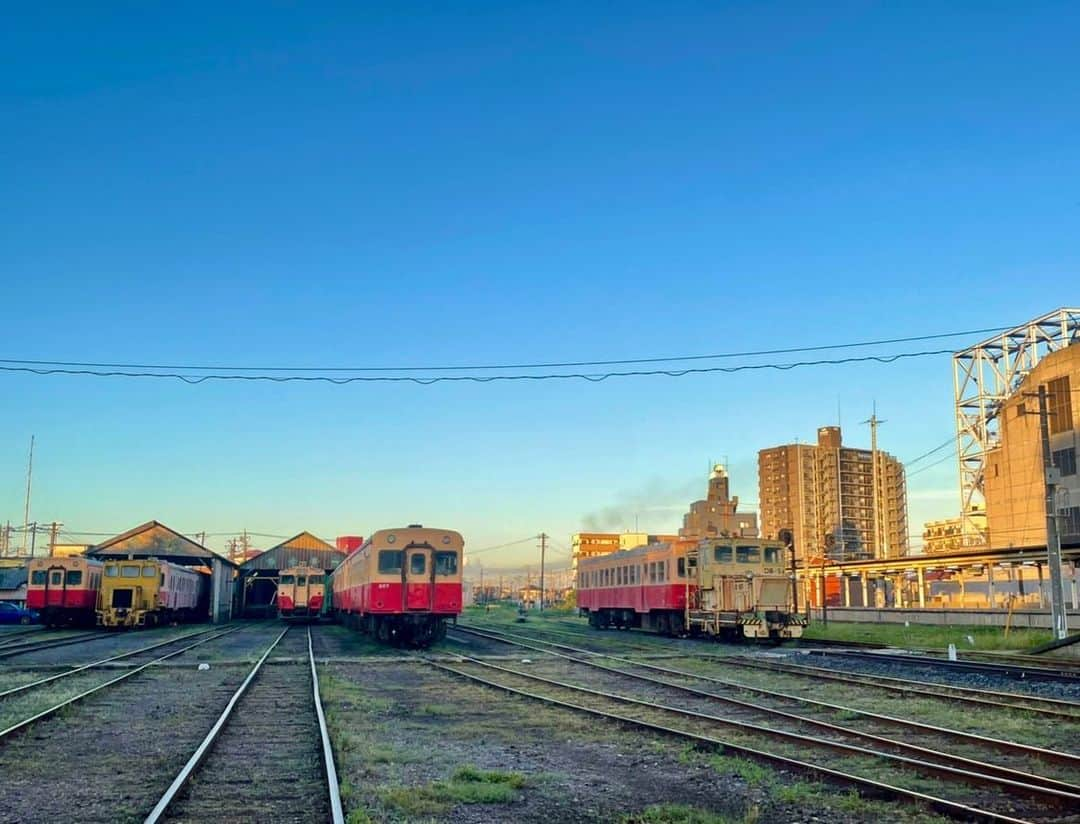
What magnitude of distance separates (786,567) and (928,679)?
1314 centimetres

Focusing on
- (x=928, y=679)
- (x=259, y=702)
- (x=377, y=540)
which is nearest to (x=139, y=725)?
(x=259, y=702)

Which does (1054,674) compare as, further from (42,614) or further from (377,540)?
(42,614)

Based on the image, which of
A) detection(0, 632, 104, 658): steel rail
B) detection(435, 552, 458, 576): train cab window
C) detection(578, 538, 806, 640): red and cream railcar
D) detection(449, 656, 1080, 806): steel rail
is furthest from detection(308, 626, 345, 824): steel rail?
detection(578, 538, 806, 640): red and cream railcar

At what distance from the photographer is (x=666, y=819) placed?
7.46 metres

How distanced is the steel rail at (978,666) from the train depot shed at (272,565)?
47.7m

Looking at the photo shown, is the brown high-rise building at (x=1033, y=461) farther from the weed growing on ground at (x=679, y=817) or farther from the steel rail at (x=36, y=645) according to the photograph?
the weed growing on ground at (x=679, y=817)

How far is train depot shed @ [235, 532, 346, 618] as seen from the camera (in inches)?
2687

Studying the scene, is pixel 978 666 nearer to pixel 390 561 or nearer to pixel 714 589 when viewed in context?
pixel 714 589

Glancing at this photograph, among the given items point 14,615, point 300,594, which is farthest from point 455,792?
point 14,615

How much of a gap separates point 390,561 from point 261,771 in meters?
18.9

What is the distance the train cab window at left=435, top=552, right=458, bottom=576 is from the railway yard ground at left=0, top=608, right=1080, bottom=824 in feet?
22.2

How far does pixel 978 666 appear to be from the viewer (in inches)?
811

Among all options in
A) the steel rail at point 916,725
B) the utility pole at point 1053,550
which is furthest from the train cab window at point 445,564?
the utility pole at point 1053,550

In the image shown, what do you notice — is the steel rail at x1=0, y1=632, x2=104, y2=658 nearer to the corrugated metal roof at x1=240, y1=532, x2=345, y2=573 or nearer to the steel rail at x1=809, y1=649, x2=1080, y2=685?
the steel rail at x1=809, y1=649, x2=1080, y2=685
